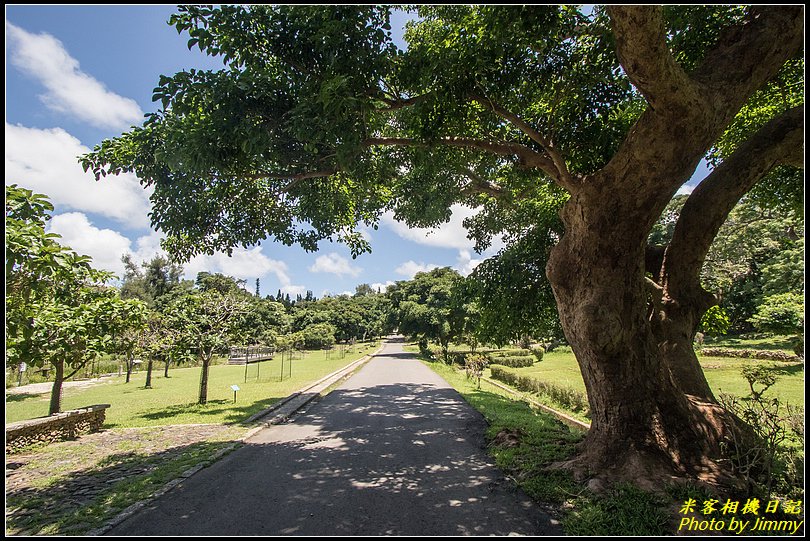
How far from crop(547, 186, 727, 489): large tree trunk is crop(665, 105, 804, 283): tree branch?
131 cm

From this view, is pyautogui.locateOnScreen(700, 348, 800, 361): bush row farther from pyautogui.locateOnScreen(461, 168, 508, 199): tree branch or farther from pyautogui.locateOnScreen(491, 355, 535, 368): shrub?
pyautogui.locateOnScreen(461, 168, 508, 199): tree branch

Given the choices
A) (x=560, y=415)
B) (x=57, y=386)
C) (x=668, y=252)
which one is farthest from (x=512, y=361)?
(x=57, y=386)

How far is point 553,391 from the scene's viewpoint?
13.2m

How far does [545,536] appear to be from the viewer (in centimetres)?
401

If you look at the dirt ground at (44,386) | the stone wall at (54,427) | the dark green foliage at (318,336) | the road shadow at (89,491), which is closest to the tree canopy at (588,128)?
the road shadow at (89,491)

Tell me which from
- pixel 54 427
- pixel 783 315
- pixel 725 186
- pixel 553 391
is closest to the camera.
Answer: pixel 725 186

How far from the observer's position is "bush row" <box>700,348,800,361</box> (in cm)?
2036

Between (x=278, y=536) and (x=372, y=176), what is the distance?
6.37m

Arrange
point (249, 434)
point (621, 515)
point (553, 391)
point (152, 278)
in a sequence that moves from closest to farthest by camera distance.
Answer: point (621, 515) < point (249, 434) < point (553, 391) < point (152, 278)

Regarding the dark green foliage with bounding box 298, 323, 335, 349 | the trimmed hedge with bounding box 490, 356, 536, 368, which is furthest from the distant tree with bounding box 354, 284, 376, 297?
the trimmed hedge with bounding box 490, 356, 536, 368

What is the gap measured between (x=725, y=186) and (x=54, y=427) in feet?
44.3

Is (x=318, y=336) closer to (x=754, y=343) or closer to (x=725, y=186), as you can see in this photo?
(x=754, y=343)

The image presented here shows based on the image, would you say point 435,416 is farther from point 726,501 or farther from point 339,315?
point 339,315

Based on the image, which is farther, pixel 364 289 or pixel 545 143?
pixel 364 289
